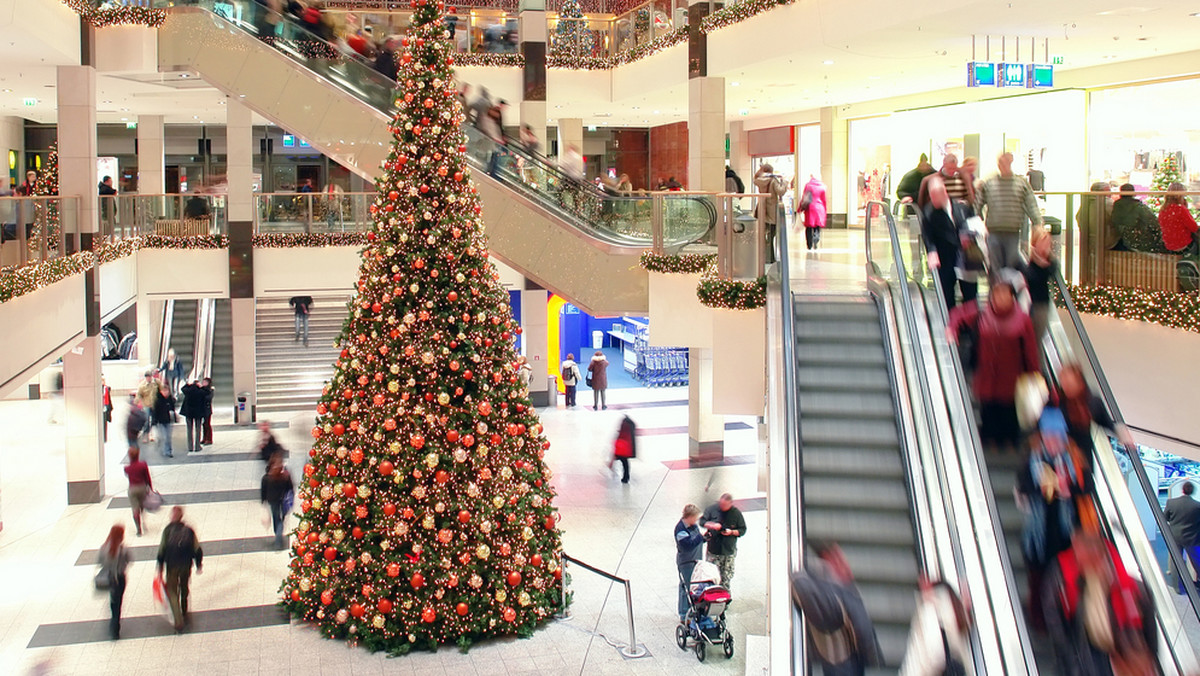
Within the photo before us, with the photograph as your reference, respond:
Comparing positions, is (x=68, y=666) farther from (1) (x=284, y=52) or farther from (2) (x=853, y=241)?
(2) (x=853, y=241)

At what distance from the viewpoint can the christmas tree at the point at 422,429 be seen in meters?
10.2

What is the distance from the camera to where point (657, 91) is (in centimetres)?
2323

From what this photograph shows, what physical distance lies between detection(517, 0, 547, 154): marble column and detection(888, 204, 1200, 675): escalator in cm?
1559

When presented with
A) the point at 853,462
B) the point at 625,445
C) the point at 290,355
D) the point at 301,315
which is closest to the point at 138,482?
the point at 625,445

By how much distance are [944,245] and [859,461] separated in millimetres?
2650

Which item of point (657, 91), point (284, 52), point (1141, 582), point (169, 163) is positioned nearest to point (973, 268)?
point (1141, 582)

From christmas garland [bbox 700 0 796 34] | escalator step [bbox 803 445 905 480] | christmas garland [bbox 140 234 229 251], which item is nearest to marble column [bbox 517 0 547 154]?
christmas garland [bbox 700 0 796 34]

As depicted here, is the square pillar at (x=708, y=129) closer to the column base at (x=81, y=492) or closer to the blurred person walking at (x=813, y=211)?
the blurred person walking at (x=813, y=211)

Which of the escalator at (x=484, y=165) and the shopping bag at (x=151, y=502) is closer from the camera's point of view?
the shopping bag at (x=151, y=502)

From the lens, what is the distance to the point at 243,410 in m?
23.8

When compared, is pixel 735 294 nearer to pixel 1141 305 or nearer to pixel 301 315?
pixel 1141 305

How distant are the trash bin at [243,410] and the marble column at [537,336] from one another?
6202 mm

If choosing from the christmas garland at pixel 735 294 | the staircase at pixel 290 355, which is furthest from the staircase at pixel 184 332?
the christmas garland at pixel 735 294

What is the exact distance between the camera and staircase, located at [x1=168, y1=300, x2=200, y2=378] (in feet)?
92.5
